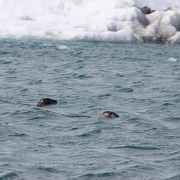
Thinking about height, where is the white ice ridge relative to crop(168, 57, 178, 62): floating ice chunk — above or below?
above

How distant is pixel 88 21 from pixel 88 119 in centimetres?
2292

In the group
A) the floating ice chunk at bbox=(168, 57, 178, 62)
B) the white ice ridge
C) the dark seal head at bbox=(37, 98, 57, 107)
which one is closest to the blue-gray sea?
the floating ice chunk at bbox=(168, 57, 178, 62)

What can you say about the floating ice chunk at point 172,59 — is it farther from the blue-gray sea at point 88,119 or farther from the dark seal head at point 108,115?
the dark seal head at point 108,115

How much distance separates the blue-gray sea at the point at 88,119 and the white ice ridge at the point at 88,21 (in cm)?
815

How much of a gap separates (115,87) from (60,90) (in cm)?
170

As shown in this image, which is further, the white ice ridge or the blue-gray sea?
the white ice ridge

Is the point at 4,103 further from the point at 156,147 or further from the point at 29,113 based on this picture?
the point at 156,147

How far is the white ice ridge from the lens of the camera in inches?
1396

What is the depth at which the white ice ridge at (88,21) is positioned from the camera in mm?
35469

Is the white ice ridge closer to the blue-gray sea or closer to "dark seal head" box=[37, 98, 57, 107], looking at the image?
the blue-gray sea

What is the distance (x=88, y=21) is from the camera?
36844 millimetres

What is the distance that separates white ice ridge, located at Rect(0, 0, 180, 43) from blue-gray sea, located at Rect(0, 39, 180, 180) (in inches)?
321

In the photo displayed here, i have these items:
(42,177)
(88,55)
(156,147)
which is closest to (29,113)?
(156,147)

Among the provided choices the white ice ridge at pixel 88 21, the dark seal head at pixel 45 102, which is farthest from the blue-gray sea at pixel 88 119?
the white ice ridge at pixel 88 21
